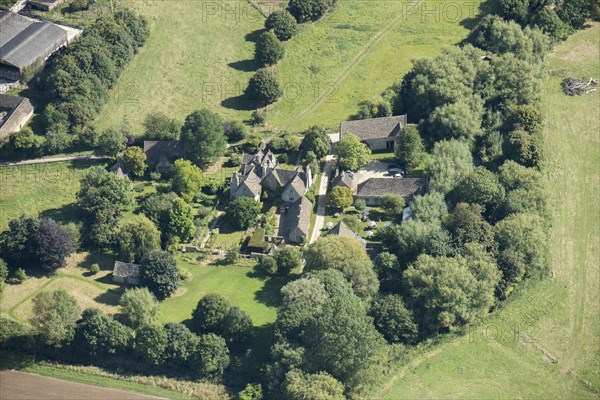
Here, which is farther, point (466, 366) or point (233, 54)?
point (233, 54)

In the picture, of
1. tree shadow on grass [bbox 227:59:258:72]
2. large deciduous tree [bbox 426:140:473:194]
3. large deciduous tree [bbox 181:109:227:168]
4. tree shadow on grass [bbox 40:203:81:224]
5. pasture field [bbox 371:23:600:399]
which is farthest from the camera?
tree shadow on grass [bbox 227:59:258:72]

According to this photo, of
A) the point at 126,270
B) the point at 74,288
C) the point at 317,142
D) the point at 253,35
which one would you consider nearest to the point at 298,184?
the point at 317,142

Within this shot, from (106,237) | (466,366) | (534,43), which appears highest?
(534,43)

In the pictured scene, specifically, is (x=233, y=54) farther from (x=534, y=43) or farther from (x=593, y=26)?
(x=593, y=26)

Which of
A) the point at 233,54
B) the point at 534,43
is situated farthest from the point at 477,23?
the point at 233,54

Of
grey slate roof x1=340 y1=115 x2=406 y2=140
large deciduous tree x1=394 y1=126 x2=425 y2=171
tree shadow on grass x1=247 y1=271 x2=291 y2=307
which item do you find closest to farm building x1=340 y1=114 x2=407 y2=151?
grey slate roof x1=340 y1=115 x2=406 y2=140

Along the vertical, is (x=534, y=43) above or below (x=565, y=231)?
above

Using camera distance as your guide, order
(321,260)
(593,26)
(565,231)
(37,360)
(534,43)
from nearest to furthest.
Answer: (37,360) < (321,260) < (565,231) < (534,43) < (593,26)

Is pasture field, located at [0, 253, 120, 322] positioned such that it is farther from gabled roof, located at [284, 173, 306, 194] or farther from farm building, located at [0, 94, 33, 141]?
farm building, located at [0, 94, 33, 141]
